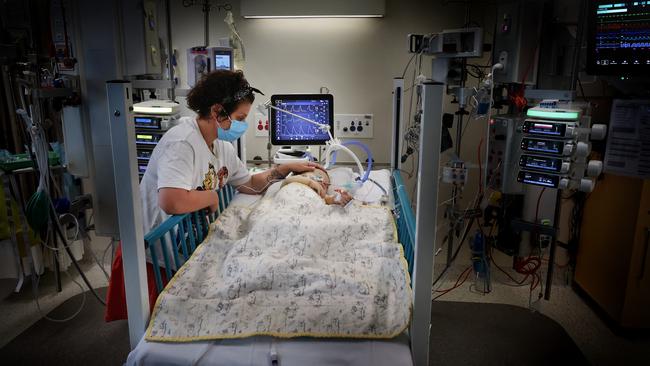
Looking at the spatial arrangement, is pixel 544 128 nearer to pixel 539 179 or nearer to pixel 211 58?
pixel 539 179

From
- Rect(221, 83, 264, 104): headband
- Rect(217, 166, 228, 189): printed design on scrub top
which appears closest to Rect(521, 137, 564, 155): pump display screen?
Rect(221, 83, 264, 104): headband

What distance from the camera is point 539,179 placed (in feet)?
8.18

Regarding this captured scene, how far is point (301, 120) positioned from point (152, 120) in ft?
3.04

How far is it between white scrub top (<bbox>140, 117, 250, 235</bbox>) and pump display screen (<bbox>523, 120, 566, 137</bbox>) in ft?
5.12

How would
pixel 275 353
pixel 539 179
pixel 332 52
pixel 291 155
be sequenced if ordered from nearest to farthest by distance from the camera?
pixel 275 353 < pixel 539 179 < pixel 291 155 < pixel 332 52

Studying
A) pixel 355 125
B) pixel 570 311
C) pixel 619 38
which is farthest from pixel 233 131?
pixel 570 311

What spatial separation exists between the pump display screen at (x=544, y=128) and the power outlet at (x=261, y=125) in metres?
1.98

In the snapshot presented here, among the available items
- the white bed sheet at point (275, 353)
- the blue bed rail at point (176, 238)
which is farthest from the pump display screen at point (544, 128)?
the blue bed rail at point (176, 238)

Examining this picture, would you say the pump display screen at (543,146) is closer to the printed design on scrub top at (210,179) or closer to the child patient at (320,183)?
the child patient at (320,183)

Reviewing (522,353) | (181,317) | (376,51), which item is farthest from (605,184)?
(181,317)

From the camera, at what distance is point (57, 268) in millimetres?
3135

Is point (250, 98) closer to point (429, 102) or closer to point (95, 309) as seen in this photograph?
point (429, 102)

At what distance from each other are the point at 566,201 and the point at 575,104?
126 cm

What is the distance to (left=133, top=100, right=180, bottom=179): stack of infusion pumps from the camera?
2988 millimetres
